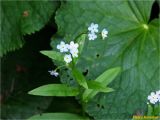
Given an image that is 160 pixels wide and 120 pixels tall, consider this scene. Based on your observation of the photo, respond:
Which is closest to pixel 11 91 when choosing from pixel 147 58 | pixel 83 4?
pixel 83 4

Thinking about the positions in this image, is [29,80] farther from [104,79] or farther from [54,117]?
[104,79]

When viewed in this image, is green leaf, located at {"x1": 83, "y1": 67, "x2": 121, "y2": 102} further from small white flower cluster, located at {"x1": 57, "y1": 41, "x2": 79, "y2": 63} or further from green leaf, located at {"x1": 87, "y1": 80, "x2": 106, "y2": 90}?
small white flower cluster, located at {"x1": 57, "y1": 41, "x2": 79, "y2": 63}

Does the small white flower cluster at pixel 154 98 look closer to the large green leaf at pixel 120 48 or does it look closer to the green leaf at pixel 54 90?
the large green leaf at pixel 120 48

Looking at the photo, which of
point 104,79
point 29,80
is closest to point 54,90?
point 104,79

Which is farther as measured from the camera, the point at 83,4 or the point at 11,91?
the point at 11,91

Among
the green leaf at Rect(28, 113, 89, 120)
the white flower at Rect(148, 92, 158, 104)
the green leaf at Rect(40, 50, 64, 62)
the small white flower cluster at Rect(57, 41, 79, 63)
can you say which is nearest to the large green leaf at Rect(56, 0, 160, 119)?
the green leaf at Rect(28, 113, 89, 120)

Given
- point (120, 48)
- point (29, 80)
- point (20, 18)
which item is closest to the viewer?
point (120, 48)

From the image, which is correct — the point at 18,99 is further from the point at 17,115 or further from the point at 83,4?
the point at 83,4
